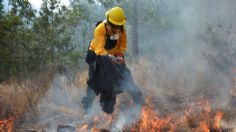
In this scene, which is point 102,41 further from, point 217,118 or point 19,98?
point 19,98

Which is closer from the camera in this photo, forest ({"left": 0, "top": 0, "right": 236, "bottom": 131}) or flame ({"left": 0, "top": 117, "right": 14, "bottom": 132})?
flame ({"left": 0, "top": 117, "right": 14, "bottom": 132})

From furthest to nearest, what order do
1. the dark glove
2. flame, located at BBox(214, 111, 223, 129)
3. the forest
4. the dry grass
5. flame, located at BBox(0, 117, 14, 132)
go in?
the forest, the dry grass, the dark glove, flame, located at BBox(0, 117, 14, 132), flame, located at BBox(214, 111, 223, 129)

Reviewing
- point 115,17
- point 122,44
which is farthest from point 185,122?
point 115,17

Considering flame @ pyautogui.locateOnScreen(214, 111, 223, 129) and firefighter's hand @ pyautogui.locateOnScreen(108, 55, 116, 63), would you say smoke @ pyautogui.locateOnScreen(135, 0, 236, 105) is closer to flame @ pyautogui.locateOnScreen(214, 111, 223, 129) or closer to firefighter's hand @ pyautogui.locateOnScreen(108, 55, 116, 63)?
flame @ pyautogui.locateOnScreen(214, 111, 223, 129)

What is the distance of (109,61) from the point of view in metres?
6.31

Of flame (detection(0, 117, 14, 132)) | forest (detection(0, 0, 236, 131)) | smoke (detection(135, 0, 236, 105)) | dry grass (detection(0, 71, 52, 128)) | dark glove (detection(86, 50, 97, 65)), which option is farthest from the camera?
smoke (detection(135, 0, 236, 105))

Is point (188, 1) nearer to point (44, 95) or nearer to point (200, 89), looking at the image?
point (200, 89)

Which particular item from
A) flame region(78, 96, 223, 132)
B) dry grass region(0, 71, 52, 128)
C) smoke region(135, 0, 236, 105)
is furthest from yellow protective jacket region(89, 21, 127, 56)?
smoke region(135, 0, 236, 105)

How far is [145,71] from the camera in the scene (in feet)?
34.2

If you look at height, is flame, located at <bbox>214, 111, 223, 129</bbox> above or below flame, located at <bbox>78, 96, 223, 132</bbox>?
above

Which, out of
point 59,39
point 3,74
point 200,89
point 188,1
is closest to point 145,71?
point 200,89

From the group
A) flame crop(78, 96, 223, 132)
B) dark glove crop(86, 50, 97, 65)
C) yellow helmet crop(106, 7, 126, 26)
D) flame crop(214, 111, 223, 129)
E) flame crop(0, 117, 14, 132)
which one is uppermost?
yellow helmet crop(106, 7, 126, 26)

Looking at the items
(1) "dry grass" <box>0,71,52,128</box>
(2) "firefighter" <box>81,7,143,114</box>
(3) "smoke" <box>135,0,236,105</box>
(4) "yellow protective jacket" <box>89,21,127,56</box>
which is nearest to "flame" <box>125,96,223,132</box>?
(2) "firefighter" <box>81,7,143,114</box>

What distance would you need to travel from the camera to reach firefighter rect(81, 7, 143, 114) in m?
6.35
